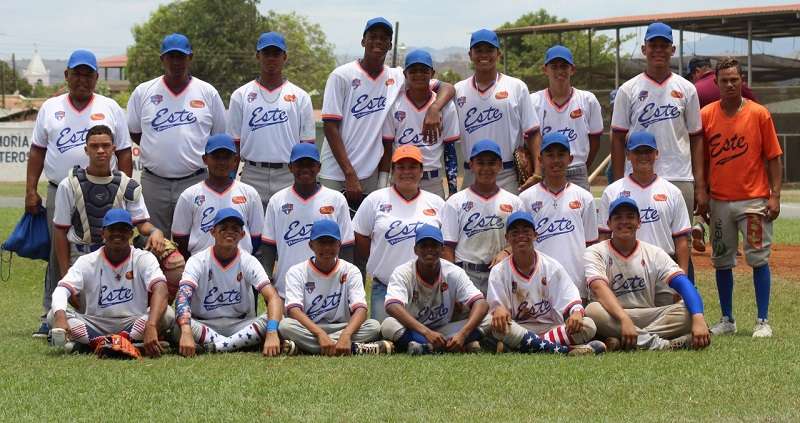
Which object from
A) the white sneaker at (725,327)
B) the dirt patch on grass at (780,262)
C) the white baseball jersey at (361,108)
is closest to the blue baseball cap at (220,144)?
the white baseball jersey at (361,108)

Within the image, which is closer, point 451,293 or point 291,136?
point 451,293

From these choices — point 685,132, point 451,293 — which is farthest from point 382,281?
point 685,132

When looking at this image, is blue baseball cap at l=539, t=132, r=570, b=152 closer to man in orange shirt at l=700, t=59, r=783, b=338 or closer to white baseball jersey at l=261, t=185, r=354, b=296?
man in orange shirt at l=700, t=59, r=783, b=338

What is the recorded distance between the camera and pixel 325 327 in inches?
336

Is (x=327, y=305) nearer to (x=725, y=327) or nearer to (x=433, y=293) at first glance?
(x=433, y=293)

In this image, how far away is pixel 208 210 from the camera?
905 cm

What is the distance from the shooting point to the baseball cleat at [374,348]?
8.34 meters

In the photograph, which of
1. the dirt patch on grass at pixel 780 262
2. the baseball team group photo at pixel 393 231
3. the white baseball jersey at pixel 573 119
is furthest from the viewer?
the dirt patch on grass at pixel 780 262

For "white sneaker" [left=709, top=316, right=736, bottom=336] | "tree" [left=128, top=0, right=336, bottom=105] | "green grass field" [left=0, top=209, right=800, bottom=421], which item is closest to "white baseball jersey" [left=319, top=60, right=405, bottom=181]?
"green grass field" [left=0, top=209, right=800, bottom=421]

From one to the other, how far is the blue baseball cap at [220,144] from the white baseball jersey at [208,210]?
1.02 ft

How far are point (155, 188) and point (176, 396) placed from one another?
10.5 ft

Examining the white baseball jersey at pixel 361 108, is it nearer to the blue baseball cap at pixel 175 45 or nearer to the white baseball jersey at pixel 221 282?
the blue baseball cap at pixel 175 45

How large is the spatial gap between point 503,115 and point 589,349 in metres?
2.24

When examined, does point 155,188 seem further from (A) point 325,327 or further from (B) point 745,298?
(B) point 745,298
